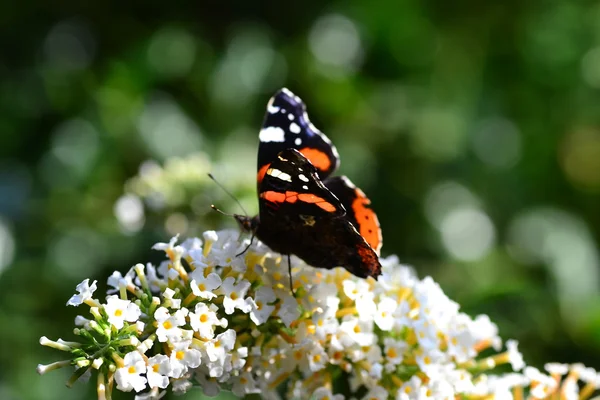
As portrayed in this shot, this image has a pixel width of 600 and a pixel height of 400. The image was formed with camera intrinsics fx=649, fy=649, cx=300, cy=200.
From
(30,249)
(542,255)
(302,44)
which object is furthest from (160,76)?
(542,255)

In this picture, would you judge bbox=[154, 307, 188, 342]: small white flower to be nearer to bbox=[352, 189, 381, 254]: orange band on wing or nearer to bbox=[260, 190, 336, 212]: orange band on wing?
bbox=[260, 190, 336, 212]: orange band on wing

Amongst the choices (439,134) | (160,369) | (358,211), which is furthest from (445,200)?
(160,369)

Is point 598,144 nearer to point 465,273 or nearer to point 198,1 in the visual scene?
point 465,273

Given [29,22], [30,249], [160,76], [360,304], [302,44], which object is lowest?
[30,249]

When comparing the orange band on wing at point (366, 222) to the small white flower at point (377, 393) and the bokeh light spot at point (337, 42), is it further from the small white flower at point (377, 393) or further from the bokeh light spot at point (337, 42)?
the bokeh light spot at point (337, 42)

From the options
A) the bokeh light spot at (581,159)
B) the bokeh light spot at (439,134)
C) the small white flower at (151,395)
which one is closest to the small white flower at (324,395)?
the small white flower at (151,395)

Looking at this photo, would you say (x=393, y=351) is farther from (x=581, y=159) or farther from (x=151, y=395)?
(x=581, y=159)

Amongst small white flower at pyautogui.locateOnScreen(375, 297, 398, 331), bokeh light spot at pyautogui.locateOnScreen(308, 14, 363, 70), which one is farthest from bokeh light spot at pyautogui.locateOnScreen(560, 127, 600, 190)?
small white flower at pyautogui.locateOnScreen(375, 297, 398, 331)
